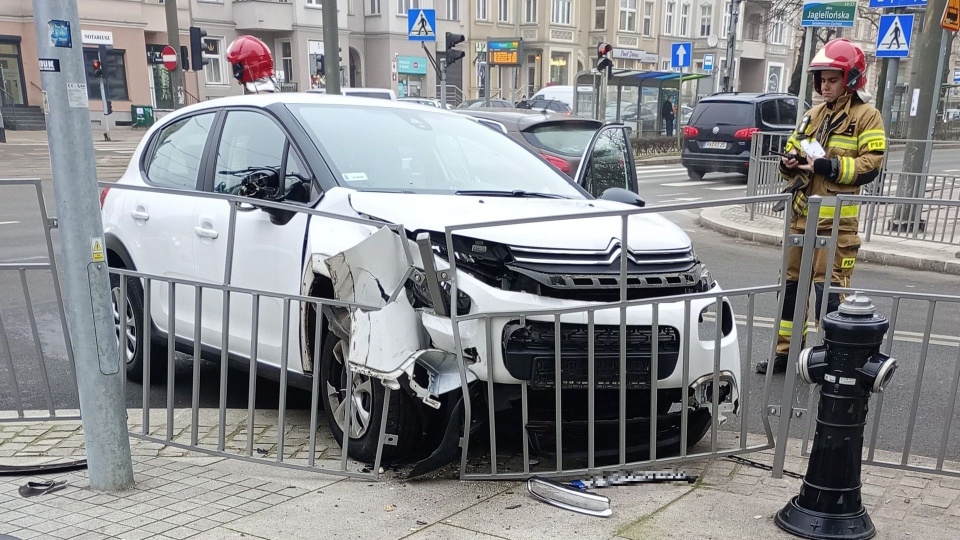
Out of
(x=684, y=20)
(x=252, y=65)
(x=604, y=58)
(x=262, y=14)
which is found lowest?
(x=604, y=58)

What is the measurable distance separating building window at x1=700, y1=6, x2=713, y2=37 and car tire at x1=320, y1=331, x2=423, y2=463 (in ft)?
213

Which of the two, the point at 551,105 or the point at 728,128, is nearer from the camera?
the point at 728,128

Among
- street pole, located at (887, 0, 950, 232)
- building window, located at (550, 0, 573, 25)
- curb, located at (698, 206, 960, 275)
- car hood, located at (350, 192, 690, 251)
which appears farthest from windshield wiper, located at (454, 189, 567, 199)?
building window, located at (550, 0, 573, 25)

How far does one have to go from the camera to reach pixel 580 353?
361 cm

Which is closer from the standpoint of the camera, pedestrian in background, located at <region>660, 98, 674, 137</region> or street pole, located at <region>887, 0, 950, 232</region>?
street pole, located at <region>887, 0, 950, 232</region>

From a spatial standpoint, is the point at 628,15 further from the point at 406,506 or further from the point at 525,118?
the point at 406,506

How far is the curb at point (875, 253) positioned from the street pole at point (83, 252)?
6.79 meters

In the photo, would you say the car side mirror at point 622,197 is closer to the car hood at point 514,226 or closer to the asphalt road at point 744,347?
the car hood at point 514,226

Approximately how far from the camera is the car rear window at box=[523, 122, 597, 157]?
31.8 ft

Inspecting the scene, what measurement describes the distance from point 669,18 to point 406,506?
63019 millimetres

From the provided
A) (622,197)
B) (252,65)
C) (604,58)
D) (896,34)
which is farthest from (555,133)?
(604,58)

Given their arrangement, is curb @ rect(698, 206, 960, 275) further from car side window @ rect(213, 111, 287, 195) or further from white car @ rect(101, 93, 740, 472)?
car side window @ rect(213, 111, 287, 195)

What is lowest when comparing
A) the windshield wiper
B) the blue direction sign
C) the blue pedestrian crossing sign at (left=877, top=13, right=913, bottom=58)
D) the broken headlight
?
the broken headlight

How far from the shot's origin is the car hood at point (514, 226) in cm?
368
